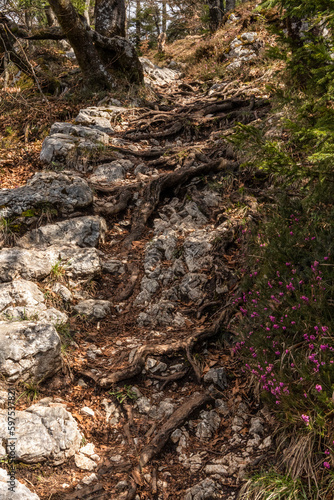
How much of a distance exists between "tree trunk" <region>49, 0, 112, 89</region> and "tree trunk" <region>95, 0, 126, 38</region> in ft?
4.80

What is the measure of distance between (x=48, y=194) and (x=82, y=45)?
22.4 ft

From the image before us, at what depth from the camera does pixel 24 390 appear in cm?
389

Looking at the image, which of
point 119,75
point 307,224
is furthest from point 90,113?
point 307,224

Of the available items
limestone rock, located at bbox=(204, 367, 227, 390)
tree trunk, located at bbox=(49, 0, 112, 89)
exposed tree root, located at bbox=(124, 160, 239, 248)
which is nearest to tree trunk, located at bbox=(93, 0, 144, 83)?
tree trunk, located at bbox=(49, 0, 112, 89)

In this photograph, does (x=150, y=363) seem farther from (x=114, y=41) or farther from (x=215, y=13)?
(x=215, y=13)

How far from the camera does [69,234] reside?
645 centimetres

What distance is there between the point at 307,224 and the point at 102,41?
35.1 ft

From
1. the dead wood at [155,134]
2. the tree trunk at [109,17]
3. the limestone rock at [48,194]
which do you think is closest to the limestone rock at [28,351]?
the limestone rock at [48,194]

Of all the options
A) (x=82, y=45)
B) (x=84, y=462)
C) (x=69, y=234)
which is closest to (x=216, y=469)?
(x=84, y=462)

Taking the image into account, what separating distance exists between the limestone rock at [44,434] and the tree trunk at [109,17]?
42.1ft

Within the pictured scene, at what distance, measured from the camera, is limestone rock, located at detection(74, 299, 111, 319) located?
5414 millimetres

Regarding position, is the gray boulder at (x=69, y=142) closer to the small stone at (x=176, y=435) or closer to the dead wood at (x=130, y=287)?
the dead wood at (x=130, y=287)

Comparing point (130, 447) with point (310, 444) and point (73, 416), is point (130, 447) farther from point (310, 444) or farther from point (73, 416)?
point (310, 444)

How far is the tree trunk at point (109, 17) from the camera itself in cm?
1270
